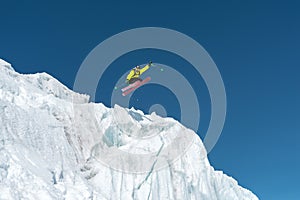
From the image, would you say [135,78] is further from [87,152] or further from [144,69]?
[87,152]

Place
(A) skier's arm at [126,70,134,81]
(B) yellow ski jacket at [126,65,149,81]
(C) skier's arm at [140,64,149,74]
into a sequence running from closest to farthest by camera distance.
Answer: (B) yellow ski jacket at [126,65,149,81] → (A) skier's arm at [126,70,134,81] → (C) skier's arm at [140,64,149,74]

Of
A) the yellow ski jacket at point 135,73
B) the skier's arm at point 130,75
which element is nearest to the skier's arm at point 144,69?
the yellow ski jacket at point 135,73

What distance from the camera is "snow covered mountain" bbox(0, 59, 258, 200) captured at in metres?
31.9

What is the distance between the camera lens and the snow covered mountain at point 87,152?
31906mm

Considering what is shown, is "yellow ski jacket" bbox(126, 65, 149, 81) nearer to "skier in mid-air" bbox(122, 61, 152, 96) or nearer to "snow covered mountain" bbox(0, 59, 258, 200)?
"skier in mid-air" bbox(122, 61, 152, 96)

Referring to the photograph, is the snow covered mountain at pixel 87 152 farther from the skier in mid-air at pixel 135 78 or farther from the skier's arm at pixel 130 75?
the skier's arm at pixel 130 75

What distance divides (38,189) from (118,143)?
53.5 feet

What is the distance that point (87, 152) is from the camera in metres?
42.5

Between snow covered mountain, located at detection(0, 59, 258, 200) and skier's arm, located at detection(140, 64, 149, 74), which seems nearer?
snow covered mountain, located at detection(0, 59, 258, 200)

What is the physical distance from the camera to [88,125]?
44.5 m

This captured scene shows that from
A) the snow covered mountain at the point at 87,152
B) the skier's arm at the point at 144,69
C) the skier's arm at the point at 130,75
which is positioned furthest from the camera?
the skier's arm at the point at 144,69

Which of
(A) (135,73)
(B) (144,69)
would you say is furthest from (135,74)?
(B) (144,69)

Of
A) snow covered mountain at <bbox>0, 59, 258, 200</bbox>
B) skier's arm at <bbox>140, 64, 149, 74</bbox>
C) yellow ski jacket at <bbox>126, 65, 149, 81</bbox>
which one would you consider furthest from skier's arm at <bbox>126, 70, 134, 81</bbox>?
snow covered mountain at <bbox>0, 59, 258, 200</bbox>

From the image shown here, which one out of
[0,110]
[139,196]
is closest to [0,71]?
[0,110]
